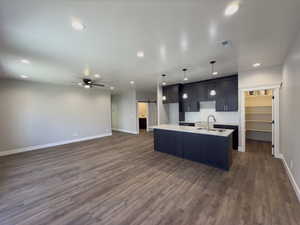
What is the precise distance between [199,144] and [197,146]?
9cm

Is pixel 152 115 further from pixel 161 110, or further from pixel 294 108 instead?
pixel 294 108

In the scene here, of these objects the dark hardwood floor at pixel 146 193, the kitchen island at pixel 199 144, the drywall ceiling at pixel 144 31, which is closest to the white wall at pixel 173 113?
the kitchen island at pixel 199 144

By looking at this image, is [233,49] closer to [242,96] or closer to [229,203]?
[242,96]

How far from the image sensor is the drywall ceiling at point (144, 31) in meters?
1.55

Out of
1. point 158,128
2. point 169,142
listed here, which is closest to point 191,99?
point 158,128

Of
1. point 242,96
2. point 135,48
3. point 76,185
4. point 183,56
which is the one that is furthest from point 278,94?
point 76,185

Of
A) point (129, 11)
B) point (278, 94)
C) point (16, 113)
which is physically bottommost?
point (16, 113)

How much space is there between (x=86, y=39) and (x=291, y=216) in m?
4.15

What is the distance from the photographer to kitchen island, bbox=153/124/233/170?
3.21 m

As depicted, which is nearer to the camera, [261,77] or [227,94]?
[261,77]

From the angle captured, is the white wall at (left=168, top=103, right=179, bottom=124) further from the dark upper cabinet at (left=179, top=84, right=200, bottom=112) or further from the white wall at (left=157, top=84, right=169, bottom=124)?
the dark upper cabinet at (left=179, top=84, right=200, bottom=112)

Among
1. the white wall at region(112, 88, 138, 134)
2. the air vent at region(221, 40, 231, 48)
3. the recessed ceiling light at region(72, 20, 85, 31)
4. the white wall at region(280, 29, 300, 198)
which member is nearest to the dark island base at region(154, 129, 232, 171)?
the white wall at region(280, 29, 300, 198)

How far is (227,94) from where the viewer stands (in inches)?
197

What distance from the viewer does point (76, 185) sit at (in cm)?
266
